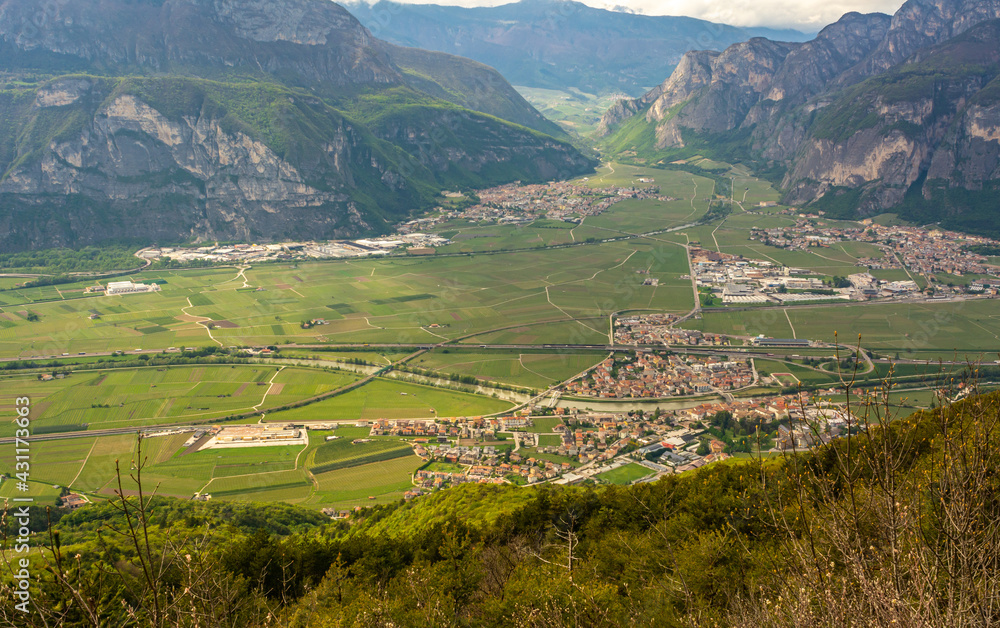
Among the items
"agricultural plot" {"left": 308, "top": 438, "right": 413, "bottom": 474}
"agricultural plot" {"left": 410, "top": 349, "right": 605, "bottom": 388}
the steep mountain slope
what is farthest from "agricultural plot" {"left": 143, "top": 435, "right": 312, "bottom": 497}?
the steep mountain slope

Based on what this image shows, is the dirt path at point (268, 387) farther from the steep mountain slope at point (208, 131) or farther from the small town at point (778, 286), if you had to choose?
the steep mountain slope at point (208, 131)

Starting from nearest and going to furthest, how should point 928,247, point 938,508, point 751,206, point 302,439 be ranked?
point 938,508
point 302,439
point 928,247
point 751,206

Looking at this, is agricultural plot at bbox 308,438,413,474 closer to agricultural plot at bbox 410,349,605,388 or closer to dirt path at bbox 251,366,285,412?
dirt path at bbox 251,366,285,412

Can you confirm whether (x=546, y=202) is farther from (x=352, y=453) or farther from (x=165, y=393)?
(x=352, y=453)

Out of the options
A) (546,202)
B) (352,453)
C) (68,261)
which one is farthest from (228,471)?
(546,202)

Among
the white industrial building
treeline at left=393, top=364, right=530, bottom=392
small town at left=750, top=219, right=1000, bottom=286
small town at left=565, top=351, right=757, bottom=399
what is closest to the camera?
small town at left=565, top=351, right=757, bottom=399

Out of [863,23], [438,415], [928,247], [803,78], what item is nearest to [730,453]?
[438,415]

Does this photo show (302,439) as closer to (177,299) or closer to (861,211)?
(177,299)
